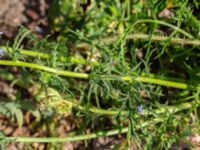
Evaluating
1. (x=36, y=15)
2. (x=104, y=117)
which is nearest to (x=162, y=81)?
(x=104, y=117)

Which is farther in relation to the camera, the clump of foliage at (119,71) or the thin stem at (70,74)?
the clump of foliage at (119,71)

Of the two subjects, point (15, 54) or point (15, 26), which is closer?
point (15, 54)

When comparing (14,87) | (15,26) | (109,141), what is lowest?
(109,141)

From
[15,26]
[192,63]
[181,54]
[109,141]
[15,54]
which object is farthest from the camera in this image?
[15,26]

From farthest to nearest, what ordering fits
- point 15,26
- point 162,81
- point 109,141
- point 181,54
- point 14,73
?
point 15,26, point 14,73, point 109,141, point 181,54, point 162,81

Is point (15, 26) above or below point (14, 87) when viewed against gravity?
above

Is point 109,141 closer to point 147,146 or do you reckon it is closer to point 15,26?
point 147,146

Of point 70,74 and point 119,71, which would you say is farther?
point 119,71

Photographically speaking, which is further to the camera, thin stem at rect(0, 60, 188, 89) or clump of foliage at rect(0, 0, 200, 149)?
clump of foliage at rect(0, 0, 200, 149)
